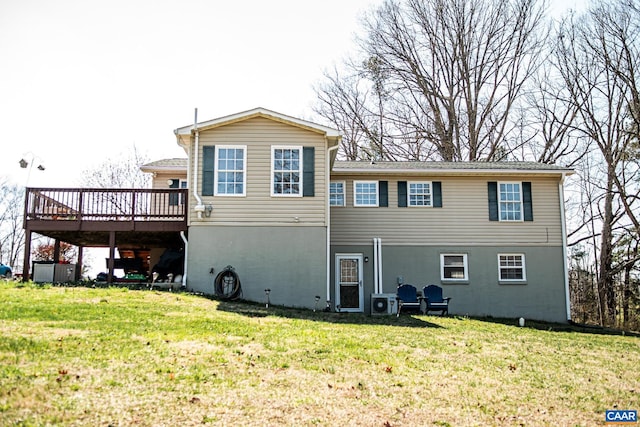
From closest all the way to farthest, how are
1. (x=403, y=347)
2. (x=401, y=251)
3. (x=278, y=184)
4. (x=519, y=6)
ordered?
1. (x=403, y=347)
2. (x=278, y=184)
3. (x=401, y=251)
4. (x=519, y=6)

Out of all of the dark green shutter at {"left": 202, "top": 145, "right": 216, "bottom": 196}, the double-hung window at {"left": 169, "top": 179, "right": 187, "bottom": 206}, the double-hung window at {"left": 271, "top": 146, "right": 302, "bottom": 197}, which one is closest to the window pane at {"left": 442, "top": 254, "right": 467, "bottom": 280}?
the double-hung window at {"left": 271, "top": 146, "right": 302, "bottom": 197}

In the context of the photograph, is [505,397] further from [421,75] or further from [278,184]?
[421,75]

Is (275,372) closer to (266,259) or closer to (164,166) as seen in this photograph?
→ (266,259)

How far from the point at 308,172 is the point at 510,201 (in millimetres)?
→ 6626

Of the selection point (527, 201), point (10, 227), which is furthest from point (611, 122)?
point (10, 227)

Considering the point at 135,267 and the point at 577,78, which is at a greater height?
the point at 577,78

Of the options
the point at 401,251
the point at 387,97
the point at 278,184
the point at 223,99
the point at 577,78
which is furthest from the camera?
the point at 387,97

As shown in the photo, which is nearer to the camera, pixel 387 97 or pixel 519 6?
pixel 519 6

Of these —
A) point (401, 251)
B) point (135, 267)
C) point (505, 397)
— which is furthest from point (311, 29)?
point (505, 397)

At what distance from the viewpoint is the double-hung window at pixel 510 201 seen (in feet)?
58.7

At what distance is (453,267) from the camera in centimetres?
1759

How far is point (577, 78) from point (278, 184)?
15092 mm

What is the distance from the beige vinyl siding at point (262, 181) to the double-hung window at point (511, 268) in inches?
235

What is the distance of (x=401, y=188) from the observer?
17.9 m
